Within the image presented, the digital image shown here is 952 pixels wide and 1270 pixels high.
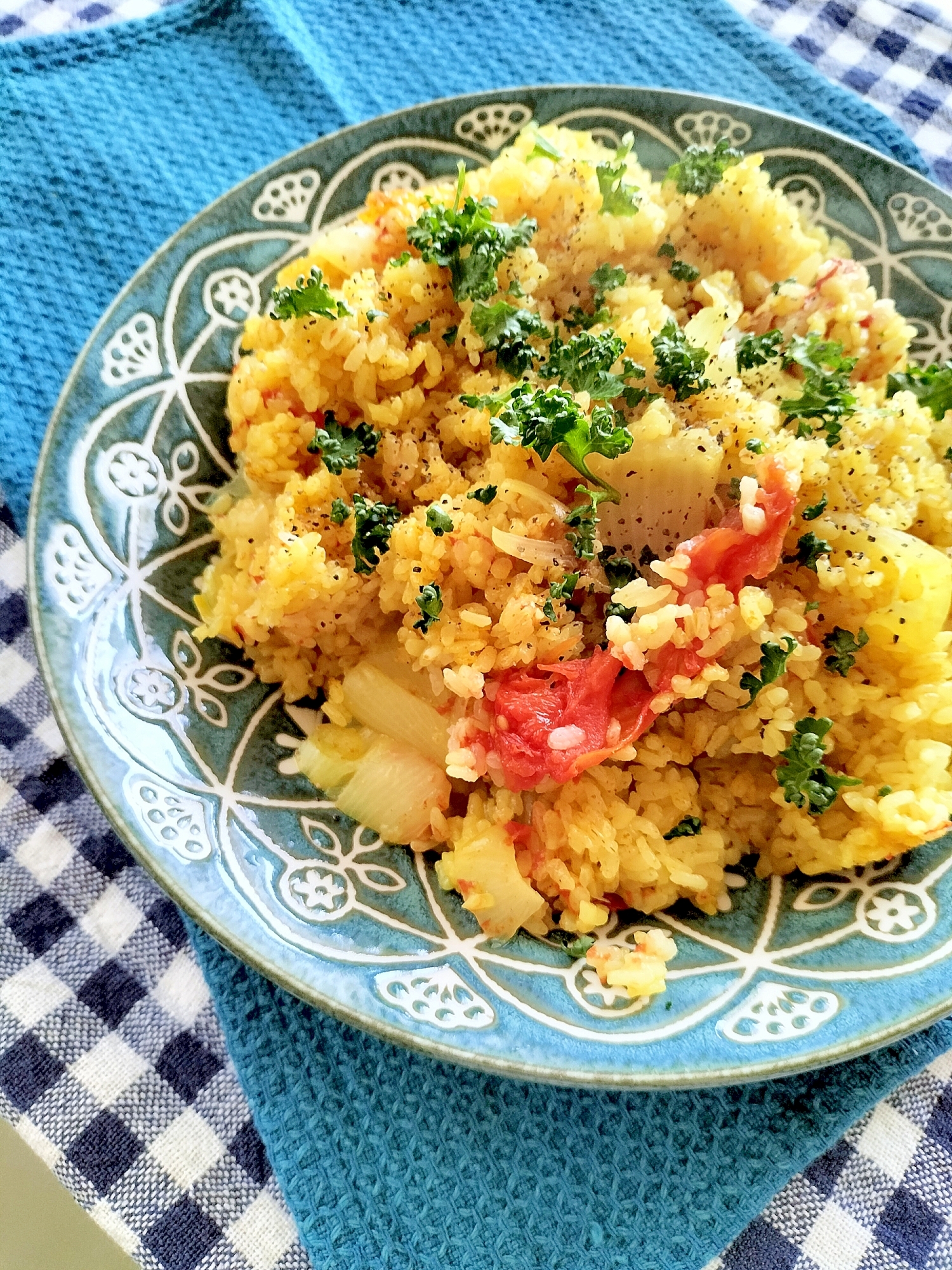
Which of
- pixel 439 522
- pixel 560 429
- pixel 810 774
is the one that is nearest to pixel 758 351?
pixel 560 429

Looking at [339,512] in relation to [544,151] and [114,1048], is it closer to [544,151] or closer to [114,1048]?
[544,151]

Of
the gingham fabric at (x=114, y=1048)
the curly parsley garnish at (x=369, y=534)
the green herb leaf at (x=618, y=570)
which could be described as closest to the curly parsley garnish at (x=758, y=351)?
the green herb leaf at (x=618, y=570)

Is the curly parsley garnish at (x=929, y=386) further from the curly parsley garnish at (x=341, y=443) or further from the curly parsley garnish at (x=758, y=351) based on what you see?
the curly parsley garnish at (x=341, y=443)

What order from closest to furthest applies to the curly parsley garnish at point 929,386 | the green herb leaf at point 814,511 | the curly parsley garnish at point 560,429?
1. the curly parsley garnish at point 560,429
2. the green herb leaf at point 814,511
3. the curly parsley garnish at point 929,386

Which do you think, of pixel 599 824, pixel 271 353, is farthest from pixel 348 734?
pixel 271 353

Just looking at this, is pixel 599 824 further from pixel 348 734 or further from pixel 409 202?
pixel 409 202

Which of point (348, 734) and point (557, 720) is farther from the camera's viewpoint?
point (348, 734)
